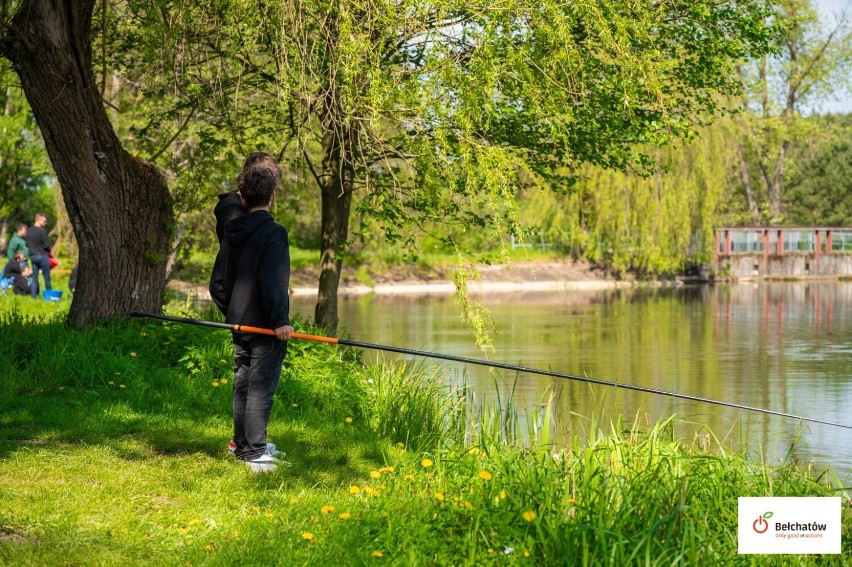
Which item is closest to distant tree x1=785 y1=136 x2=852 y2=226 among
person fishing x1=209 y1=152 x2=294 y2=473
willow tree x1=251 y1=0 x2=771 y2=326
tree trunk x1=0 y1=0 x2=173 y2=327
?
willow tree x1=251 y1=0 x2=771 y2=326

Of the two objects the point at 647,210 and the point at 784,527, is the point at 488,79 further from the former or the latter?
the point at 647,210

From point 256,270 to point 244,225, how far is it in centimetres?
24

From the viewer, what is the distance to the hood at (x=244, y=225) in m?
5.68

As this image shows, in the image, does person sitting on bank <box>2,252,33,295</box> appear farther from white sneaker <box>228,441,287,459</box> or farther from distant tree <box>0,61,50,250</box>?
white sneaker <box>228,441,287,459</box>

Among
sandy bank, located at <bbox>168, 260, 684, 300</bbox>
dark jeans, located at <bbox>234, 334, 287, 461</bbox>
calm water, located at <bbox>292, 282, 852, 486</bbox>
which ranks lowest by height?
calm water, located at <bbox>292, 282, 852, 486</bbox>

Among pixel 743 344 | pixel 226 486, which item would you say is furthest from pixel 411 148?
pixel 743 344

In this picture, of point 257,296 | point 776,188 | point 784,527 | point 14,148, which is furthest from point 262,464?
point 776,188

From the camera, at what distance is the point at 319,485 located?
5.54 meters

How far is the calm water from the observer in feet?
34.4

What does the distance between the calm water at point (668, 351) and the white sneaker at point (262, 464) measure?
8.45 ft

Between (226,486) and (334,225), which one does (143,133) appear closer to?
(334,225)

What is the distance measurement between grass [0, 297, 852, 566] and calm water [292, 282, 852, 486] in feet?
3.46

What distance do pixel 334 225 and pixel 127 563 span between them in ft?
25.1

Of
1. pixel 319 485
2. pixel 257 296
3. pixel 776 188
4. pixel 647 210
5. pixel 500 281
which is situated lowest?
pixel 500 281
